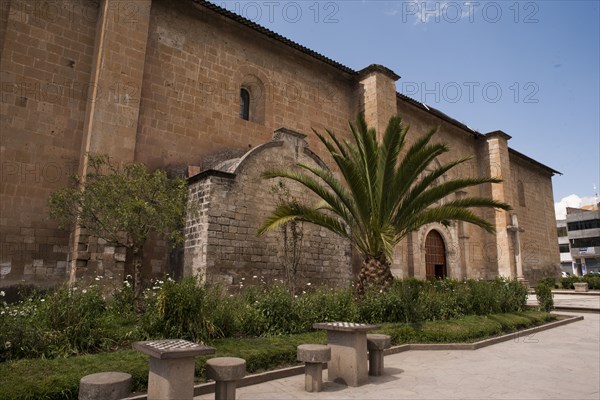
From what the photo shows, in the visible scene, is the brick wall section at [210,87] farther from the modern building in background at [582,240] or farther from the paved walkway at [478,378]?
the modern building in background at [582,240]

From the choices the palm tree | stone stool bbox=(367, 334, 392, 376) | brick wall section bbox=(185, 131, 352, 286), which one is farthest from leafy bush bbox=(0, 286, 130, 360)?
the palm tree

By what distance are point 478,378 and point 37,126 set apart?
10642 millimetres

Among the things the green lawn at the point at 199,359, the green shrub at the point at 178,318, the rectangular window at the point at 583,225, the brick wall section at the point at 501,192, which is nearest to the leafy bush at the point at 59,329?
the green lawn at the point at 199,359

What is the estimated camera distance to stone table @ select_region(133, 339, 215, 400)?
11.9 feet

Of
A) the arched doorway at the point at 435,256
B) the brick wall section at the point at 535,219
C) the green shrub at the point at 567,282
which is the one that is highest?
the brick wall section at the point at 535,219

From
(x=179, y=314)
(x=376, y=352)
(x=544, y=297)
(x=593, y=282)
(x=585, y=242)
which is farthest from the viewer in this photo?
(x=585, y=242)

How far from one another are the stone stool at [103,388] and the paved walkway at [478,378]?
51.1 inches

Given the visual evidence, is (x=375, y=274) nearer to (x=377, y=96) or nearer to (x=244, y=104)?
(x=244, y=104)

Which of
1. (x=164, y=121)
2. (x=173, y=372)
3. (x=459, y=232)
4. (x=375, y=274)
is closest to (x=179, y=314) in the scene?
(x=173, y=372)

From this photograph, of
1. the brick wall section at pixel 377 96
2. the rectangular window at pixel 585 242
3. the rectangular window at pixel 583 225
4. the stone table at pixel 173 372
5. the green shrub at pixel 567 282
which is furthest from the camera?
the rectangular window at pixel 583 225

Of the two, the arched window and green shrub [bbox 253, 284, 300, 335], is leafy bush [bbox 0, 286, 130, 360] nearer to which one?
green shrub [bbox 253, 284, 300, 335]

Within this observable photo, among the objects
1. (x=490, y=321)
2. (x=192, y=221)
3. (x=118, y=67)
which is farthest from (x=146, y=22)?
(x=490, y=321)

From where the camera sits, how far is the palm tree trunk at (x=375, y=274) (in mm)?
9633

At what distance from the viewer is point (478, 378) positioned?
541 cm
